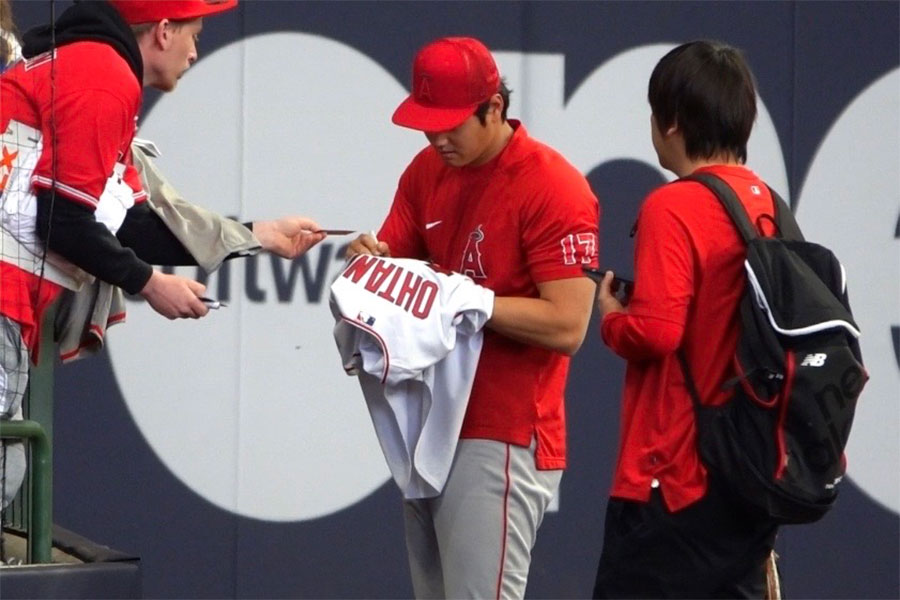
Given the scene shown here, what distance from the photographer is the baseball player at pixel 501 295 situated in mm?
3236

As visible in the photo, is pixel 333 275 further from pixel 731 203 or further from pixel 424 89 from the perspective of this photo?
pixel 731 203

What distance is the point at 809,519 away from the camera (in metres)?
2.90

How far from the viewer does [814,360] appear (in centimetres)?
282

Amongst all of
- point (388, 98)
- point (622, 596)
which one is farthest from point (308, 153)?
point (622, 596)

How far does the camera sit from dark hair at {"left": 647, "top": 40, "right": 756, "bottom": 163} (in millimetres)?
2982

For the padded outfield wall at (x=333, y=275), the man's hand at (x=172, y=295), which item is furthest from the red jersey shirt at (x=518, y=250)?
the padded outfield wall at (x=333, y=275)

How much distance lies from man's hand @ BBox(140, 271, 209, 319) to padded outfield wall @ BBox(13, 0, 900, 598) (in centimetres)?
190

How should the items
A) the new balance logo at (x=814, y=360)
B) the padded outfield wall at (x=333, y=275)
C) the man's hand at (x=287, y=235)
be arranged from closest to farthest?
the new balance logo at (x=814, y=360) < the man's hand at (x=287, y=235) < the padded outfield wall at (x=333, y=275)

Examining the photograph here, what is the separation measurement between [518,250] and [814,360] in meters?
0.72

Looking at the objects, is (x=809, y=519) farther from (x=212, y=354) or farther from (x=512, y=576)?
(x=212, y=354)

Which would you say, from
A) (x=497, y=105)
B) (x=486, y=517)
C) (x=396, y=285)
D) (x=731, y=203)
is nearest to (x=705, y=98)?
(x=731, y=203)

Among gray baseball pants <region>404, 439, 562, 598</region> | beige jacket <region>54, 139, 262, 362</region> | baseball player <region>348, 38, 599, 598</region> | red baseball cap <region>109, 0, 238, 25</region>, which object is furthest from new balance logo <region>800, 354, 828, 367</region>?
red baseball cap <region>109, 0, 238, 25</region>

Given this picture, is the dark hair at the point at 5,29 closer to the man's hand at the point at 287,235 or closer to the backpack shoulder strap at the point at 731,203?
the man's hand at the point at 287,235

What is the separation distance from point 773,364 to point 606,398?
2563 mm
